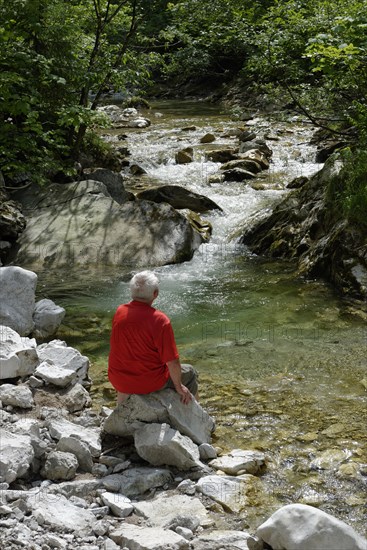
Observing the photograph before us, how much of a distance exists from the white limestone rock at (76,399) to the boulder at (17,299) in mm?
1715

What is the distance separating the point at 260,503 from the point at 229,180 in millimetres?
11873

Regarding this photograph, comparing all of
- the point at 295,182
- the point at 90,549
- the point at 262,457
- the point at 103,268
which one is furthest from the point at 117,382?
the point at 295,182

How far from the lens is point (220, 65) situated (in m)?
29.8

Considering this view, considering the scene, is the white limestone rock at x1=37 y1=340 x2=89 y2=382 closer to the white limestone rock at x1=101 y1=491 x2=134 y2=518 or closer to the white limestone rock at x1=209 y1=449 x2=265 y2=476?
the white limestone rock at x1=209 y1=449 x2=265 y2=476

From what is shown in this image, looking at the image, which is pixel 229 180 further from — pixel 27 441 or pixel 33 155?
pixel 27 441

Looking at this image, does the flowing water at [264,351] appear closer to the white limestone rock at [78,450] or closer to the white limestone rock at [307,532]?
the white limestone rock at [307,532]

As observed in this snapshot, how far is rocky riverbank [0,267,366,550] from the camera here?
398 cm

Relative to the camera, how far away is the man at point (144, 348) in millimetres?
5355

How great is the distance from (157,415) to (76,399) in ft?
4.16

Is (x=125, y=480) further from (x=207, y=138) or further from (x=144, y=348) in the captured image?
(x=207, y=138)

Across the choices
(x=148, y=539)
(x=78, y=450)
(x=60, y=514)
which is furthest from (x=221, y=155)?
(x=148, y=539)

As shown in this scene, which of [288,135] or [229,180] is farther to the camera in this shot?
[288,135]

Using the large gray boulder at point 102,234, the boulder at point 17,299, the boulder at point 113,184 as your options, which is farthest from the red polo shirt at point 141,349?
the boulder at point 113,184

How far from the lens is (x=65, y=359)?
22.8 ft
